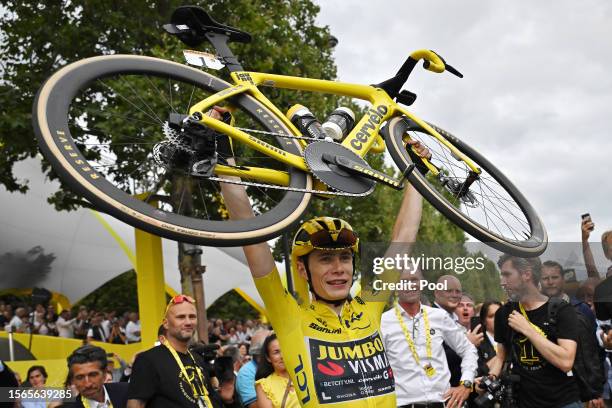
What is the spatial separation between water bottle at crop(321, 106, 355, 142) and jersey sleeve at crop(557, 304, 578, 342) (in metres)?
2.16

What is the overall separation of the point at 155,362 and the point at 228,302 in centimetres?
4119

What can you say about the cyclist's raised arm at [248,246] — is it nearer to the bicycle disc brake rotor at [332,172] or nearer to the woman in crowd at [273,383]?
the bicycle disc brake rotor at [332,172]

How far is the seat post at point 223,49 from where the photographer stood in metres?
4.27

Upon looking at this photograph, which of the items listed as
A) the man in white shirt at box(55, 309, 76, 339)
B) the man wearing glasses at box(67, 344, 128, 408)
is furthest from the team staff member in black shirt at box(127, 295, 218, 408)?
the man in white shirt at box(55, 309, 76, 339)

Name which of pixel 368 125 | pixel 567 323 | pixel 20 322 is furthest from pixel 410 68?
pixel 20 322

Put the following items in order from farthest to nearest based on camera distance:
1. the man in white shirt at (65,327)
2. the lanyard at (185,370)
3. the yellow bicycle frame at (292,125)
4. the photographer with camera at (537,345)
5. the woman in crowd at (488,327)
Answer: the man in white shirt at (65,327) < the woman in crowd at (488,327) < the photographer with camera at (537,345) < the lanyard at (185,370) < the yellow bicycle frame at (292,125)

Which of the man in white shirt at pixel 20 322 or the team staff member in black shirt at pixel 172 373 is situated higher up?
the man in white shirt at pixel 20 322

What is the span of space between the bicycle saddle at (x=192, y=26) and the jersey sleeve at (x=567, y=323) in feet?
10.5

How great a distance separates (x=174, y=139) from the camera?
3598 millimetres

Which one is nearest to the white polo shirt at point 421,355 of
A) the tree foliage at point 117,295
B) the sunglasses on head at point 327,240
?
the sunglasses on head at point 327,240

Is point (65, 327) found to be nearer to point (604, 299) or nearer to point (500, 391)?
point (500, 391)

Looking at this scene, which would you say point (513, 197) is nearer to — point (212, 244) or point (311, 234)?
point (311, 234)

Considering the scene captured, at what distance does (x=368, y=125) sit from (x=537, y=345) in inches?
81.6

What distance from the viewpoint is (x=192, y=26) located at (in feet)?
14.0
